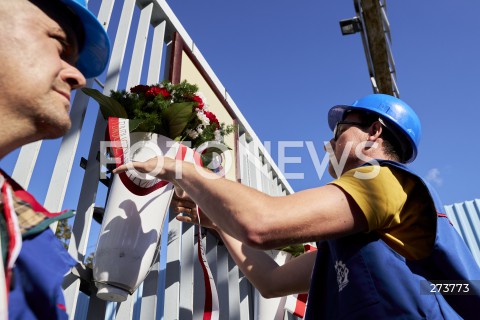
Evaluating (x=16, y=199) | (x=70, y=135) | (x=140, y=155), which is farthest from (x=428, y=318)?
(x=70, y=135)

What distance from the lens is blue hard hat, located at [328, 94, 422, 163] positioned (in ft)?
7.13

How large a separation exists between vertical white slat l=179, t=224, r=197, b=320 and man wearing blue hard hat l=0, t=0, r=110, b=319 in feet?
5.40

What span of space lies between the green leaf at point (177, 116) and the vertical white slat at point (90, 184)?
1.43 ft

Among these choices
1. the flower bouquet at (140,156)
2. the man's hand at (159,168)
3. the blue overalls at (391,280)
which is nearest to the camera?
the blue overalls at (391,280)

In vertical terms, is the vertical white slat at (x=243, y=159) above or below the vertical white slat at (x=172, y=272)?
above

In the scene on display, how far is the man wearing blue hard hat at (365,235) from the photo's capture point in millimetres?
1348

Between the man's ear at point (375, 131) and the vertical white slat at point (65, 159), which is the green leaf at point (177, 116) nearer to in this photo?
the vertical white slat at point (65, 159)

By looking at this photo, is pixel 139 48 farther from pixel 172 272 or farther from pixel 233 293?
pixel 233 293

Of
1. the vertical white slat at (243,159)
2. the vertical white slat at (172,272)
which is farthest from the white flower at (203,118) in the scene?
A: the vertical white slat at (243,159)

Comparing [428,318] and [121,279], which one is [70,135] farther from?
[428,318]

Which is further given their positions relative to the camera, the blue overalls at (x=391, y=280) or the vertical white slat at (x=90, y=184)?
the vertical white slat at (x=90, y=184)

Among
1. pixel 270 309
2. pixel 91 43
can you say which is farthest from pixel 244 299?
pixel 91 43

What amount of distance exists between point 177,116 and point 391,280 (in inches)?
54.4

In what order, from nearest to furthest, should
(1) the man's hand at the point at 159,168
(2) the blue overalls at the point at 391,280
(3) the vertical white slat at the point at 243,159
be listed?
1. (2) the blue overalls at the point at 391,280
2. (1) the man's hand at the point at 159,168
3. (3) the vertical white slat at the point at 243,159
